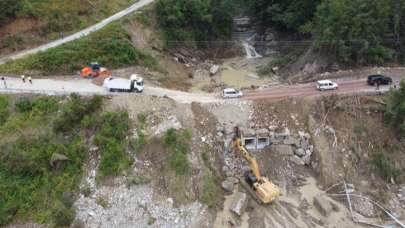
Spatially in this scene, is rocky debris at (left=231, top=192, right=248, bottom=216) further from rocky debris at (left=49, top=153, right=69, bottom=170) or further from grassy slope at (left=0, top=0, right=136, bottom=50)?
grassy slope at (left=0, top=0, right=136, bottom=50)

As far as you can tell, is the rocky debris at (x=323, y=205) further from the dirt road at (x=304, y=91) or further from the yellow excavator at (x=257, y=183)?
the dirt road at (x=304, y=91)

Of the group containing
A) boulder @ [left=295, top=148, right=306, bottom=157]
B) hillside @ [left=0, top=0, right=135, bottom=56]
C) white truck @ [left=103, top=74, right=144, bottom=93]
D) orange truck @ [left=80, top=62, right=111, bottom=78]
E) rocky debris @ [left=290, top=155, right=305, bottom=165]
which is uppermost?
hillside @ [left=0, top=0, right=135, bottom=56]

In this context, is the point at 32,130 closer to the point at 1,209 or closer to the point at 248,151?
the point at 1,209

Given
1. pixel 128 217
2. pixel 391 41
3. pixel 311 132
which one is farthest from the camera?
pixel 391 41

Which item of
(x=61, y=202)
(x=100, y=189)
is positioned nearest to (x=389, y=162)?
(x=100, y=189)

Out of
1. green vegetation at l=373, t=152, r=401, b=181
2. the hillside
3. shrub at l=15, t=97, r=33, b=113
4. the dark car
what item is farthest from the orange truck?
green vegetation at l=373, t=152, r=401, b=181

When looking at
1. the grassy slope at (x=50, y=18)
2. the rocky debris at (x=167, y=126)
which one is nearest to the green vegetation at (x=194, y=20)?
the grassy slope at (x=50, y=18)
